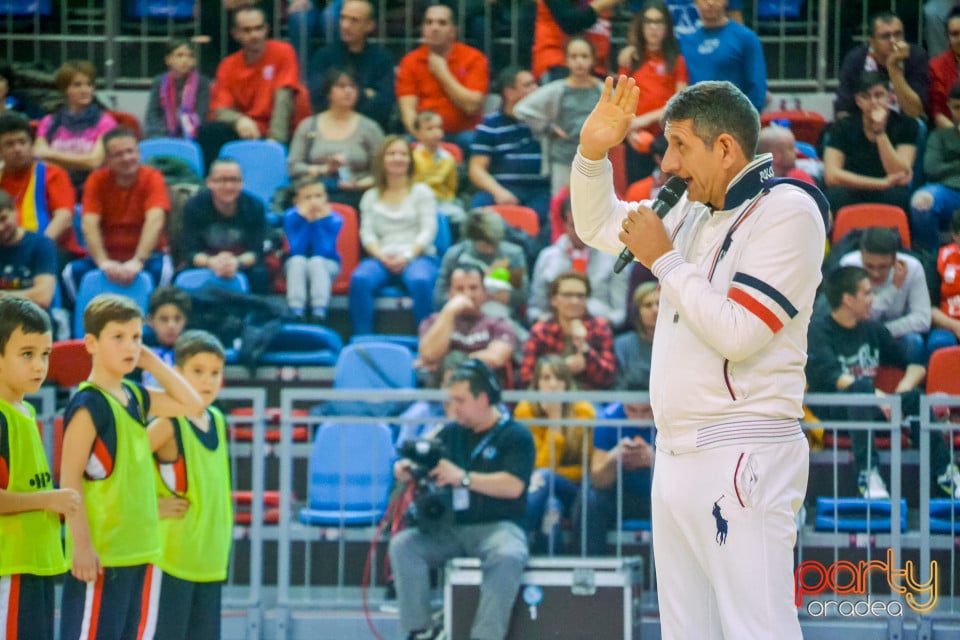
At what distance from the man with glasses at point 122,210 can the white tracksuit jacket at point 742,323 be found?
5.62 metres

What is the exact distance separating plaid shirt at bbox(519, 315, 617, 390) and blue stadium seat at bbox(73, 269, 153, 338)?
2.39 metres

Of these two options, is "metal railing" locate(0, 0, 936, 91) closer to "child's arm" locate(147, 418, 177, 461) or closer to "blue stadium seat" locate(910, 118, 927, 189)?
"blue stadium seat" locate(910, 118, 927, 189)

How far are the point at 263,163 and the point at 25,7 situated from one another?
3383 millimetres

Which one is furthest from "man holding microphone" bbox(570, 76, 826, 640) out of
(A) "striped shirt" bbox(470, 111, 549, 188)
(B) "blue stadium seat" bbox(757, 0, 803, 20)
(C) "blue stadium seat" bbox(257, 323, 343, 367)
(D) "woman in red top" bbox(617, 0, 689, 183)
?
(B) "blue stadium seat" bbox(757, 0, 803, 20)

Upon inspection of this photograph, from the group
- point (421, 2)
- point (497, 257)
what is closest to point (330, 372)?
point (497, 257)

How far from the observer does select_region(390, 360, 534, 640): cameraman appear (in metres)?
6.27

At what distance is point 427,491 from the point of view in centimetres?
635

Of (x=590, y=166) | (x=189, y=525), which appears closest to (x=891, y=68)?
(x=189, y=525)

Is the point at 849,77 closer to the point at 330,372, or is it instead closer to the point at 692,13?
the point at 692,13

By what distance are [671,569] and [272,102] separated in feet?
23.1

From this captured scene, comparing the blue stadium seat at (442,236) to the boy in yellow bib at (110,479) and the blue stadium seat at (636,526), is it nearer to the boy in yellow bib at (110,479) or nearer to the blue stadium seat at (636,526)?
the blue stadium seat at (636,526)

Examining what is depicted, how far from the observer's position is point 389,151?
28.7 feet

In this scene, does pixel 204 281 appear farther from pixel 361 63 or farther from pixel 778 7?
pixel 778 7

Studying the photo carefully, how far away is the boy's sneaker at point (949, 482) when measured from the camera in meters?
6.62
